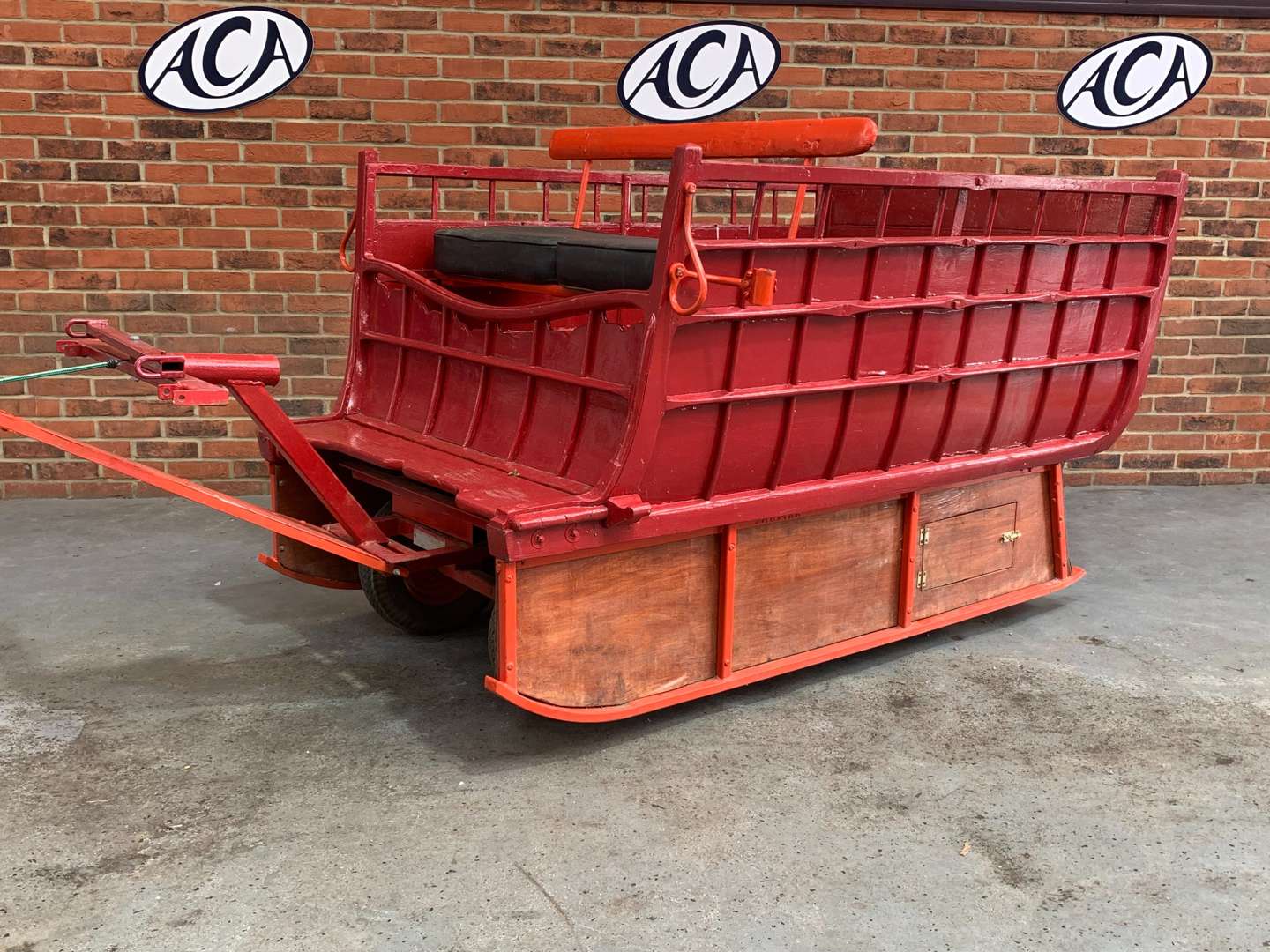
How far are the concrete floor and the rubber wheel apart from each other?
0.35 ft

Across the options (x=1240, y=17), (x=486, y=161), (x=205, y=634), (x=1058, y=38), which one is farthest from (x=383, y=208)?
(x=1240, y=17)

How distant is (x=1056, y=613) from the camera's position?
5.05 metres

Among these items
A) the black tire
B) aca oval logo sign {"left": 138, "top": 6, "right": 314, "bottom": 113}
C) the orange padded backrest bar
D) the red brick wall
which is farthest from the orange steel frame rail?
aca oval logo sign {"left": 138, "top": 6, "right": 314, "bottom": 113}

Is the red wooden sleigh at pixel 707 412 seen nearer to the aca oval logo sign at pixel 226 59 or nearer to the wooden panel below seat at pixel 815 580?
the wooden panel below seat at pixel 815 580

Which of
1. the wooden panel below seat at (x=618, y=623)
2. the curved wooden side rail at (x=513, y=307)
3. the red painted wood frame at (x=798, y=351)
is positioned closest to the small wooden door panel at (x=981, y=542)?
the red painted wood frame at (x=798, y=351)

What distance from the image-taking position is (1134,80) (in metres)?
6.79

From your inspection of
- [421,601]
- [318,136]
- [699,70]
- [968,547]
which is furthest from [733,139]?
[318,136]

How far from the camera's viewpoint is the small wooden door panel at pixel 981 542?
455cm

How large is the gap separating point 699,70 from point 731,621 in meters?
3.76

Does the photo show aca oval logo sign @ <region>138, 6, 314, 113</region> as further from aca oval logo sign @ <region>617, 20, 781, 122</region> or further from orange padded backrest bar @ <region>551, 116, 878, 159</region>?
orange padded backrest bar @ <region>551, 116, 878, 159</region>

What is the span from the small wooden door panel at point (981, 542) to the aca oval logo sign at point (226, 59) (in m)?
4.10

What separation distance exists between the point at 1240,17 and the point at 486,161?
432 centimetres

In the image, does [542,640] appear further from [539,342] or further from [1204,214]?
[1204,214]

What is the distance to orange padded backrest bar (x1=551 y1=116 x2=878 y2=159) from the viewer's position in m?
3.64
